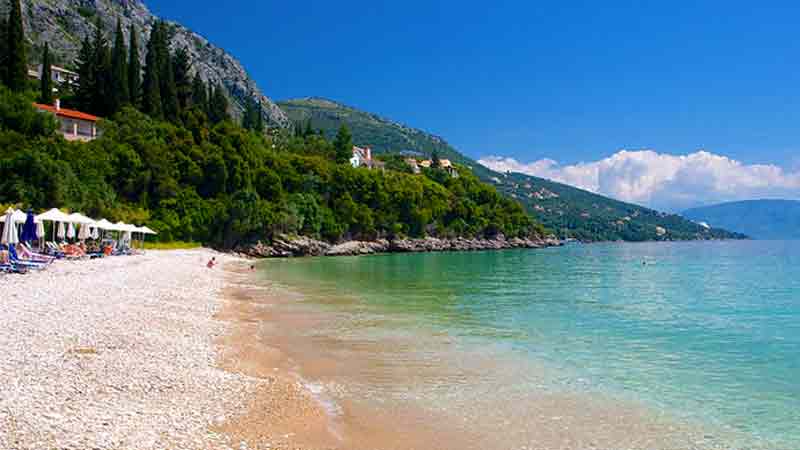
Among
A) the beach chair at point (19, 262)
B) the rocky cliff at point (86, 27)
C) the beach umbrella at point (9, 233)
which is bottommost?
the beach chair at point (19, 262)

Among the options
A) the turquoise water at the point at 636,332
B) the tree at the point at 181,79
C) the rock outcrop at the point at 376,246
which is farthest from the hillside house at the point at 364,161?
the turquoise water at the point at 636,332

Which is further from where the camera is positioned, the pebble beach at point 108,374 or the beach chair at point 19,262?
the beach chair at point 19,262

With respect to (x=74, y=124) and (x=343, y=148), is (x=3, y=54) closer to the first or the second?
(x=74, y=124)

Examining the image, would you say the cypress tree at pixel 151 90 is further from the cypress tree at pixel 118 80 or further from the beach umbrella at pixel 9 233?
the beach umbrella at pixel 9 233

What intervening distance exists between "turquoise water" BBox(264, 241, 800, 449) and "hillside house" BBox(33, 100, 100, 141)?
1724 inches

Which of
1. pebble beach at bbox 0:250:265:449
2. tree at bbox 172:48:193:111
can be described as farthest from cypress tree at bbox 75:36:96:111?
pebble beach at bbox 0:250:265:449

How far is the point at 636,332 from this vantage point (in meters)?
20.1

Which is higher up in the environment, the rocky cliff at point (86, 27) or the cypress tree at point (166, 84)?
the rocky cliff at point (86, 27)

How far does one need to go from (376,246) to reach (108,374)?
292ft

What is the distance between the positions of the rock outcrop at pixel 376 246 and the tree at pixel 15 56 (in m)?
31.3

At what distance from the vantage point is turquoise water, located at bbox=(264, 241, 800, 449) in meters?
11.9

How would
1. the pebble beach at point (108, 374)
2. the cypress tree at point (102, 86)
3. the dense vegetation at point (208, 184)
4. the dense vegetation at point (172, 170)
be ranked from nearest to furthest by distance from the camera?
the pebble beach at point (108, 374) < the dense vegetation at point (208, 184) < the dense vegetation at point (172, 170) < the cypress tree at point (102, 86)

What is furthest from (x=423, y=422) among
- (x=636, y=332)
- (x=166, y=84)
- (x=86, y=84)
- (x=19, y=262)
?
(x=166, y=84)

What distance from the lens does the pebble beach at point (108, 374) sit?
721cm
